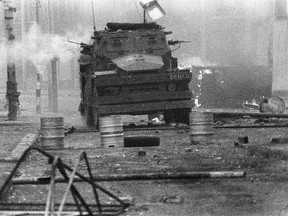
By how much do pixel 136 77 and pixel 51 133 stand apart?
5.10 m

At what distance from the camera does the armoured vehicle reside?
1880 centimetres

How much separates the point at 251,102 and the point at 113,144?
62.4 feet

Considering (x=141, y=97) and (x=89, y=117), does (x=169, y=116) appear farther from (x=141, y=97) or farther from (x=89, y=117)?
(x=89, y=117)

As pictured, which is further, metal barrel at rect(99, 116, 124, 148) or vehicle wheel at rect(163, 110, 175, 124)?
vehicle wheel at rect(163, 110, 175, 124)

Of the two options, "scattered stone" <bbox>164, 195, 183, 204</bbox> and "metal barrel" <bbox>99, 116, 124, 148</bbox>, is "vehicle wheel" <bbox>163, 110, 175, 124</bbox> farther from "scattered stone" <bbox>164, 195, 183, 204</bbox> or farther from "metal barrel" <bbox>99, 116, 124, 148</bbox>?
"scattered stone" <bbox>164, 195, 183, 204</bbox>

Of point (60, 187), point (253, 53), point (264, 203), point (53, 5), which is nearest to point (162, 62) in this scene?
point (60, 187)

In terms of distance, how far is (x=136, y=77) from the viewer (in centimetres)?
1881

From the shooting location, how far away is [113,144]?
1397 centimetres

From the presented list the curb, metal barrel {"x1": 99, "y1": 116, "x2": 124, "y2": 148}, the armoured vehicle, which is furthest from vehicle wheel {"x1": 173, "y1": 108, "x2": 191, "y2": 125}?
metal barrel {"x1": 99, "y1": 116, "x2": 124, "y2": 148}

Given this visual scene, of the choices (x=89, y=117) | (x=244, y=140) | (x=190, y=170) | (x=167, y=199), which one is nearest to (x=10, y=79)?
(x=89, y=117)

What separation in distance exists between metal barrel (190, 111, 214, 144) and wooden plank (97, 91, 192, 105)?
4560 millimetres

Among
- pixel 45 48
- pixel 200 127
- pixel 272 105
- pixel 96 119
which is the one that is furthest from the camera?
pixel 45 48

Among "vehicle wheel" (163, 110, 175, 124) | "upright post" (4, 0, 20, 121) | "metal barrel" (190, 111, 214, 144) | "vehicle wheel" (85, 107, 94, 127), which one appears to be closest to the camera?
"metal barrel" (190, 111, 214, 144)

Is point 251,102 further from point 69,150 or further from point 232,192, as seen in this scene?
point 232,192
